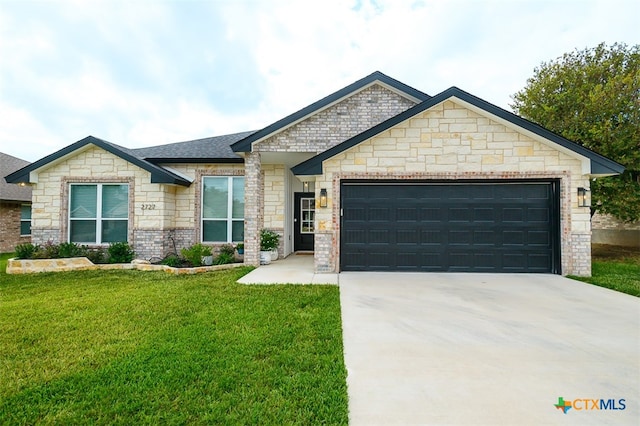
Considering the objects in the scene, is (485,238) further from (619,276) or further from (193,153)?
(193,153)

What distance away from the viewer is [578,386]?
2730 millimetres

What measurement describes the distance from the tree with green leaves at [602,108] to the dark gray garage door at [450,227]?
6420 mm

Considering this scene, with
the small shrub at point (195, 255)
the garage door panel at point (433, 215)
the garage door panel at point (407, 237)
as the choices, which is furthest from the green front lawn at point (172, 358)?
the garage door panel at point (433, 215)

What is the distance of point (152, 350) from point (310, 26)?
1287cm

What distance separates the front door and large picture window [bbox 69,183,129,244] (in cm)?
608

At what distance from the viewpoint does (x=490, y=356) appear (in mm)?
3312

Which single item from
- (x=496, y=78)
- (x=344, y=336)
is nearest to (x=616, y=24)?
(x=496, y=78)

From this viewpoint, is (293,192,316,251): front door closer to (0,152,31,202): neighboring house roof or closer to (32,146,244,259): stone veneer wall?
(32,146,244,259): stone veneer wall

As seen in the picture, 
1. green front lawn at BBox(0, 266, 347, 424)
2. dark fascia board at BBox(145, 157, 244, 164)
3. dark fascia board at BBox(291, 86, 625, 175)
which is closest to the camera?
green front lawn at BBox(0, 266, 347, 424)

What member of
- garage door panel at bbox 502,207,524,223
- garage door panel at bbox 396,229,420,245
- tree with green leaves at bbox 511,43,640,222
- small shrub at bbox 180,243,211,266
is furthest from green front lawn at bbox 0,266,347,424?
tree with green leaves at bbox 511,43,640,222

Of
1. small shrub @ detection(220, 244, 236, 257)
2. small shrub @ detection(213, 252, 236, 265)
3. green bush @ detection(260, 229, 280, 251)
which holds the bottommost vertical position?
small shrub @ detection(213, 252, 236, 265)

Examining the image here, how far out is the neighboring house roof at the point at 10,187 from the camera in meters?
13.5

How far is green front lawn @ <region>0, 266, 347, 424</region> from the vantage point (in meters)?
2.35

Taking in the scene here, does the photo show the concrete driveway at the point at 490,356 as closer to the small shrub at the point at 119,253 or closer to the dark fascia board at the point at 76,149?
the dark fascia board at the point at 76,149
